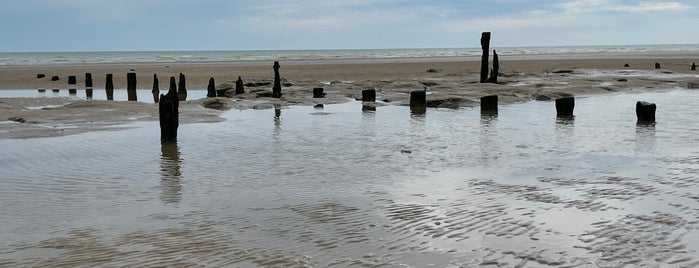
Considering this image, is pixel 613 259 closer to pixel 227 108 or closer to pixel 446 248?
pixel 446 248

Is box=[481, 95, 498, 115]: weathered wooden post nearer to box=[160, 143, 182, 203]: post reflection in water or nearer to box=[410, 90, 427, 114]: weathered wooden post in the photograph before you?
box=[410, 90, 427, 114]: weathered wooden post

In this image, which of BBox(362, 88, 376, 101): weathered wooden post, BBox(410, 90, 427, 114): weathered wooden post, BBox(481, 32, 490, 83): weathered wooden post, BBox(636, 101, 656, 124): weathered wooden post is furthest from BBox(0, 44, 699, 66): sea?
BBox(636, 101, 656, 124): weathered wooden post

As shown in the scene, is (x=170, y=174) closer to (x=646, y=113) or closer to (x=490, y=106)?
(x=646, y=113)

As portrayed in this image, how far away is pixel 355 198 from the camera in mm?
7586

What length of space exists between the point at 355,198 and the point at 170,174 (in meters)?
2.87

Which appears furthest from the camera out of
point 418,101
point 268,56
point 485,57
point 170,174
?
point 268,56

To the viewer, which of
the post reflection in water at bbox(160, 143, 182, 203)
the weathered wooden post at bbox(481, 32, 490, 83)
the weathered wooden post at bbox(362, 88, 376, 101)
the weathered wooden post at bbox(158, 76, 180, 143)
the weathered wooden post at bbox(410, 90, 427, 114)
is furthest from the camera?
the weathered wooden post at bbox(481, 32, 490, 83)

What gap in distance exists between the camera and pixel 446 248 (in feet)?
18.6

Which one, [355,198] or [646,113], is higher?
[646,113]

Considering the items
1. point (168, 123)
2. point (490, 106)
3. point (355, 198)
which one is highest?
point (168, 123)

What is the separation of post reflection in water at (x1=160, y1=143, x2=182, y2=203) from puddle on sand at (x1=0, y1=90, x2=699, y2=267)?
3cm

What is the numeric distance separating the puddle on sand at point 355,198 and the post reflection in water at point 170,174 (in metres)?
0.03

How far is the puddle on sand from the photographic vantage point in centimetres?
560

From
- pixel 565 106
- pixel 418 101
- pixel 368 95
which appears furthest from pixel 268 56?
pixel 565 106
